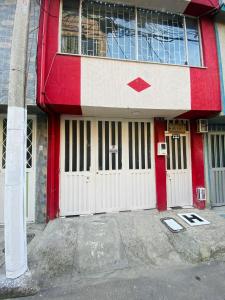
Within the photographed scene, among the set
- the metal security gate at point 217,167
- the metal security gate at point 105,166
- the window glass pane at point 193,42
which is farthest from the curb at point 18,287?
the window glass pane at point 193,42

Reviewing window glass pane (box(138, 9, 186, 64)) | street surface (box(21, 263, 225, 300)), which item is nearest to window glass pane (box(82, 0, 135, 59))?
window glass pane (box(138, 9, 186, 64))

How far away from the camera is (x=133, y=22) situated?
5.25 meters

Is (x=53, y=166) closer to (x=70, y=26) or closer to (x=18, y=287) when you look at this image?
(x=18, y=287)

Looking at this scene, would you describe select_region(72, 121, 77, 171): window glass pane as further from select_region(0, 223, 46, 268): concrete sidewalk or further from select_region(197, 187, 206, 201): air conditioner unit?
select_region(197, 187, 206, 201): air conditioner unit

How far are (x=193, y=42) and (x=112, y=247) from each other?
563cm

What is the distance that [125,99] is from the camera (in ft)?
15.5

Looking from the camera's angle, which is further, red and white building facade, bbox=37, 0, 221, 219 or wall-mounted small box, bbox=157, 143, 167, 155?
wall-mounted small box, bbox=157, 143, 167, 155

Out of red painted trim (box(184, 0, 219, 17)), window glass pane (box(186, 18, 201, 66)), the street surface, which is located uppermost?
red painted trim (box(184, 0, 219, 17))

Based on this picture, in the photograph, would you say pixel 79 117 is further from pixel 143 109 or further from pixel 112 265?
pixel 112 265

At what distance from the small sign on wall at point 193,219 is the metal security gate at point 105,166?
0.89 metres

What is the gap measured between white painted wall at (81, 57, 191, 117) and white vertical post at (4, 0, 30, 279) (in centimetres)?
167


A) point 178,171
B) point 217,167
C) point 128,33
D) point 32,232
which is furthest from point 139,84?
point 32,232

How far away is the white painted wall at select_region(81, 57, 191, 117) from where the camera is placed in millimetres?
4613

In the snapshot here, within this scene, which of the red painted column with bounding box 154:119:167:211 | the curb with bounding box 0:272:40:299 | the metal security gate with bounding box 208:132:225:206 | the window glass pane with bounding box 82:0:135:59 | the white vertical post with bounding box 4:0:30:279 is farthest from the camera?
the metal security gate with bounding box 208:132:225:206
